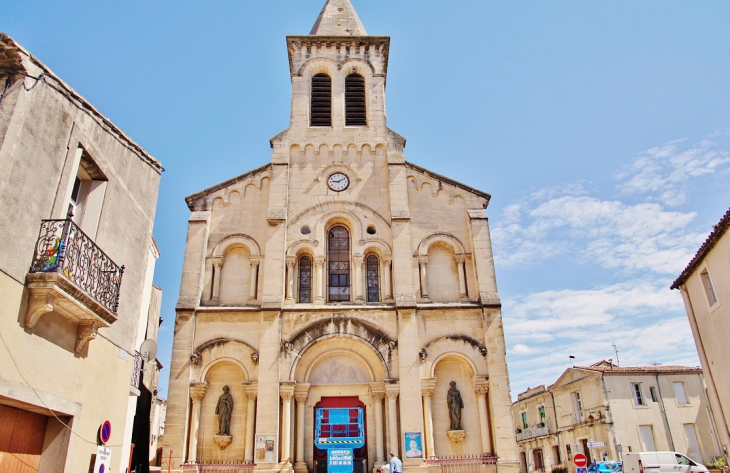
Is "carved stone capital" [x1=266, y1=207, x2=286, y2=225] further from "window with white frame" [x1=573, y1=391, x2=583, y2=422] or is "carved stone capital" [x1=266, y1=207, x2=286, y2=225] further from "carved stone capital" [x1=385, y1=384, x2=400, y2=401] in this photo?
"window with white frame" [x1=573, y1=391, x2=583, y2=422]

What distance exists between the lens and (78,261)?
806cm

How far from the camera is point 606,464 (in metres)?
Answer: 25.6

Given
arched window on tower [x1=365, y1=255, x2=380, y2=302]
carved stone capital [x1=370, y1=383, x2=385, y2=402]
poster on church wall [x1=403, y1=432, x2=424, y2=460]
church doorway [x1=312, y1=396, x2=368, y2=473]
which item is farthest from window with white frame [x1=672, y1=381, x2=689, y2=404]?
church doorway [x1=312, y1=396, x2=368, y2=473]

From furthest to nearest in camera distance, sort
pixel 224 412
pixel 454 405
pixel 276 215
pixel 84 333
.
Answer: pixel 276 215, pixel 454 405, pixel 224 412, pixel 84 333

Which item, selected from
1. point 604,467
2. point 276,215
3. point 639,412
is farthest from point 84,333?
point 639,412

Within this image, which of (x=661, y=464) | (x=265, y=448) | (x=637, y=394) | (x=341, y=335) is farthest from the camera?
(x=637, y=394)

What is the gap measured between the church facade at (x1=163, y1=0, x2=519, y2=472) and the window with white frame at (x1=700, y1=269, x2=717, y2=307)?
21.3 ft

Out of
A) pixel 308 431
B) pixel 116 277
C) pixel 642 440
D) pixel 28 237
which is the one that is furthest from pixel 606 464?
pixel 28 237

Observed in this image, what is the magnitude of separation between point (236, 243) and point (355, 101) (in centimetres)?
805

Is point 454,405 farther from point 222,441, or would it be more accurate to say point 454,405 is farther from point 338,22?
point 338,22

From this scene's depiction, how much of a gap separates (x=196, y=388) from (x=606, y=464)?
19.4 metres

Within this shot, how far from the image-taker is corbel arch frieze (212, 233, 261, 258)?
19.5 m

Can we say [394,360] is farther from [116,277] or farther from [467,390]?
[116,277]

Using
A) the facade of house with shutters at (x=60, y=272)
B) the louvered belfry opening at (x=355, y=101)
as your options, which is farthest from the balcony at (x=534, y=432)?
the facade of house with shutters at (x=60, y=272)
